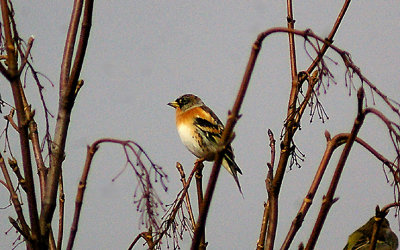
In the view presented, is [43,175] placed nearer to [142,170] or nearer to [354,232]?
[142,170]

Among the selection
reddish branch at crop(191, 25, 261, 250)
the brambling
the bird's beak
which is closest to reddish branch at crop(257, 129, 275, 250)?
reddish branch at crop(191, 25, 261, 250)

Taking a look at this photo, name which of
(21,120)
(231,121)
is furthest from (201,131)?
(231,121)

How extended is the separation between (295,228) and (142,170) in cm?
63

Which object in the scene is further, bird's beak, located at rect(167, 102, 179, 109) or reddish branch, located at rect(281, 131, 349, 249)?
bird's beak, located at rect(167, 102, 179, 109)

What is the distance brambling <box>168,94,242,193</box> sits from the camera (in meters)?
5.96

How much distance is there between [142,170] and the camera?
1.91 meters

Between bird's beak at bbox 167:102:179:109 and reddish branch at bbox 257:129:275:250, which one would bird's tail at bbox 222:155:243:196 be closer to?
bird's beak at bbox 167:102:179:109

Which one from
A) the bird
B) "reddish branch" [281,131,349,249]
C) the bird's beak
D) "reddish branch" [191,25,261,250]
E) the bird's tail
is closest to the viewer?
"reddish branch" [191,25,261,250]

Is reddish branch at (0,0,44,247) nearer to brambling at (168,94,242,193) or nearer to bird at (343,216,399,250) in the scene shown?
bird at (343,216,399,250)

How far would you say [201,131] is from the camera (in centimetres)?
614

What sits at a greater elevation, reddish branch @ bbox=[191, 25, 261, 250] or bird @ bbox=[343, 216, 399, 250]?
bird @ bbox=[343, 216, 399, 250]

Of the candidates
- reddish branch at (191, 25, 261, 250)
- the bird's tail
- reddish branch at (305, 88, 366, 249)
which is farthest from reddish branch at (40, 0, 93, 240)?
the bird's tail

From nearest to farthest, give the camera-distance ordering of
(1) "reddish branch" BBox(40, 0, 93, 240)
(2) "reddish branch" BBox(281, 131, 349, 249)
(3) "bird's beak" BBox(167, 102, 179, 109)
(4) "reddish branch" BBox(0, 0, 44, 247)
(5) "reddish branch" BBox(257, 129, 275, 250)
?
(4) "reddish branch" BBox(0, 0, 44, 247)
(1) "reddish branch" BBox(40, 0, 93, 240)
(2) "reddish branch" BBox(281, 131, 349, 249)
(5) "reddish branch" BBox(257, 129, 275, 250)
(3) "bird's beak" BBox(167, 102, 179, 109)

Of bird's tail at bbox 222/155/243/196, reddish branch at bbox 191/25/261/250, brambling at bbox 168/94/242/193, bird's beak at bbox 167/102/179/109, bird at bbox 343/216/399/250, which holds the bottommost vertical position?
reddish branch at bbox 191/25/261/250
